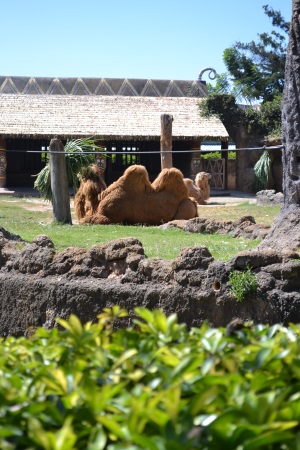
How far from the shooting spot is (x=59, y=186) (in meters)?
14.9

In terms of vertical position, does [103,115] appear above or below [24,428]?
above

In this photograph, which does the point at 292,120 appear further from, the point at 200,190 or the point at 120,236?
the point at 200,190

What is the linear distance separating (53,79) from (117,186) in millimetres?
21091

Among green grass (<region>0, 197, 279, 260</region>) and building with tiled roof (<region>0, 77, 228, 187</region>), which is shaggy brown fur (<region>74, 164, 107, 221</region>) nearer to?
green grass (<region>0, 197, 279, 260</region>)

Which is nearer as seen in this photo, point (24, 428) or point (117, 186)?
point (24, 428)

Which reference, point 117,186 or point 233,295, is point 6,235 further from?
point 117,186

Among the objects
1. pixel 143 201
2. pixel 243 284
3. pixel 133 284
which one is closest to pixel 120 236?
pixel 143 201

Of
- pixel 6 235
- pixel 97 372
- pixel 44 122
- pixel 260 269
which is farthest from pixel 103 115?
pixel 97 372

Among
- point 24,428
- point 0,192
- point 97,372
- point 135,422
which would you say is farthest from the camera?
point 0,192

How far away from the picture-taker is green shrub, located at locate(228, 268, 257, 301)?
6043 mm

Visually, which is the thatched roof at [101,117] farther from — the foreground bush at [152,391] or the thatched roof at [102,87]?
the foreground bush at [152,391]

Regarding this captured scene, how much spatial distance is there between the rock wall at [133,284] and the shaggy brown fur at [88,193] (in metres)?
8.27

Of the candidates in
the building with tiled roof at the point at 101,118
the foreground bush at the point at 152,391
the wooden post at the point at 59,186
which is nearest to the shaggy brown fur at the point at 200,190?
the building with tiled roof at the point at 101,118

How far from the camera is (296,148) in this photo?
922cm
